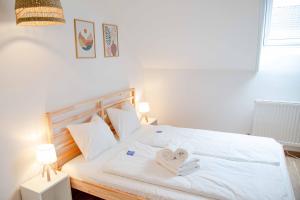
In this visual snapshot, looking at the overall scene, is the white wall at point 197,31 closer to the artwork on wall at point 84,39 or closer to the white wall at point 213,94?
the white wall at point 213,94

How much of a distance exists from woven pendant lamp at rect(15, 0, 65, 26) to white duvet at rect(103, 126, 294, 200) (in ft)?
4.61

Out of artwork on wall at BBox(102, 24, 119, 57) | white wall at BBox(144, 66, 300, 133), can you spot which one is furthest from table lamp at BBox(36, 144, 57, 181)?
white wall at BBox(144, 66, 300, 133)

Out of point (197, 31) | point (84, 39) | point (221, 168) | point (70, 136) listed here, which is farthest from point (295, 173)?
point (84, 39)

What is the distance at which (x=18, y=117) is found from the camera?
2039mm

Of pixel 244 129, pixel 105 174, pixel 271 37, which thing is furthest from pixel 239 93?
pixel 105 174

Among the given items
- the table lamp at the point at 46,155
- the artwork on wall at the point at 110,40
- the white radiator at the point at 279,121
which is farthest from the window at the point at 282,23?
the table lamp at the point at 46,155

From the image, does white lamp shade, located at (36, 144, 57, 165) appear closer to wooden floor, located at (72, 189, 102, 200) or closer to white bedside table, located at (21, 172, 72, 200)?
white bedside table, located at (21, 172, 72, 200)

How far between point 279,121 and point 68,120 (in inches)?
115

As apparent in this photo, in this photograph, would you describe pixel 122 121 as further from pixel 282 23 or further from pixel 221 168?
pixel 282 23

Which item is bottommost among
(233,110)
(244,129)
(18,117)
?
(244,129)

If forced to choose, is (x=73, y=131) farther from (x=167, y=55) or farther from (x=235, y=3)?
(x=235, y=3)

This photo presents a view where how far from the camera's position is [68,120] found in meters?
2.52

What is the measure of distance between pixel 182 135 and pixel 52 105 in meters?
1.60

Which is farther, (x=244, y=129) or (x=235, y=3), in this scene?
→ (x=244, y=129)
